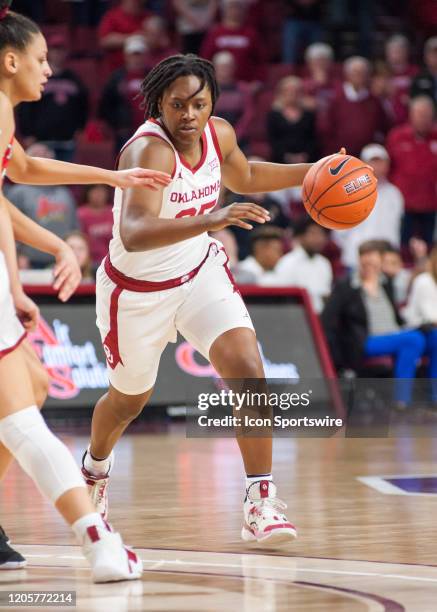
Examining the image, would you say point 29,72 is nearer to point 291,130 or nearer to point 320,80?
point 291,130

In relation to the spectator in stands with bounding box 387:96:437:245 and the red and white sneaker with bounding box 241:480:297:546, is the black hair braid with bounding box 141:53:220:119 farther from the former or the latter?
the spectator in stands with bounding box 387:96:437:245

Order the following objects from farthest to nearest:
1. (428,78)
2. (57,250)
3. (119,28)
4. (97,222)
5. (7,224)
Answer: (119,28)
(428,78)
(97,222)
(57,250)
(7,224)

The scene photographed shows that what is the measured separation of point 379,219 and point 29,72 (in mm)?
10071

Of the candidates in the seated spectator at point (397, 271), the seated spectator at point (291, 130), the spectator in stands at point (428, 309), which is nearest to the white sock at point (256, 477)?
the spectator in stands at point (428, 309)

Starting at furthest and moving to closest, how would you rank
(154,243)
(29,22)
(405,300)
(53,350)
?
1. (405,300)
2. (53,350)
3. (154,243)
4. (29,22)

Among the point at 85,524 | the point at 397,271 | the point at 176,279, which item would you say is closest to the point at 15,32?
the point at 176,279

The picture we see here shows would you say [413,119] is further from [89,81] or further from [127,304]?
[127,304]

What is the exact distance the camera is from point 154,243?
5551 mm

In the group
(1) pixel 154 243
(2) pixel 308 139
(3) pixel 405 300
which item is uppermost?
(1) pixel 154 243

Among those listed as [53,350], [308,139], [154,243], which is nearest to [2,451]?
[154,243]

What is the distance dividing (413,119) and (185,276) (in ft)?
32.0

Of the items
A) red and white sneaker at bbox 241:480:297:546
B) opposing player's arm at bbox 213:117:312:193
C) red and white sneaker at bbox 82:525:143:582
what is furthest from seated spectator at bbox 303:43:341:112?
red and white sneaker at bbox 82:525:143:582

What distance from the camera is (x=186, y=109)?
5918 mm

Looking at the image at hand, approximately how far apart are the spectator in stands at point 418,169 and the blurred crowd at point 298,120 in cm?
2
